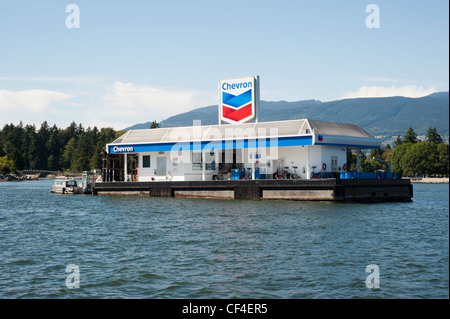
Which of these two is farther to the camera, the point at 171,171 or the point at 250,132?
the point at 171,171

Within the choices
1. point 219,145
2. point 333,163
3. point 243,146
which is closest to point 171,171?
point 219,145

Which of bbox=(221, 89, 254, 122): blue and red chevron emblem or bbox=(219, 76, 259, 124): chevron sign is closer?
bbox=(219, 76, 259, 124): chevron sign

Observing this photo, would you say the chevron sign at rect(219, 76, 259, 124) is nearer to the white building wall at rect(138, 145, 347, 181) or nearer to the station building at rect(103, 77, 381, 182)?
the station building at rect(103, 77, 381, 182)

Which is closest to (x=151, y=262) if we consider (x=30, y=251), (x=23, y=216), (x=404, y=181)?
(x=30, y=251)

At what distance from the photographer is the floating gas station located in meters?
45.2

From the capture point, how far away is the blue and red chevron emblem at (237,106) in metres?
53.9

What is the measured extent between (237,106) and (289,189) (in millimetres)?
13443

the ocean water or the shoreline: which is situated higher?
the shoreline

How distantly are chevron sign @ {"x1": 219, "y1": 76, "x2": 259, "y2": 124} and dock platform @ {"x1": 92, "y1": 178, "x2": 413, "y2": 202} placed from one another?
907 cm

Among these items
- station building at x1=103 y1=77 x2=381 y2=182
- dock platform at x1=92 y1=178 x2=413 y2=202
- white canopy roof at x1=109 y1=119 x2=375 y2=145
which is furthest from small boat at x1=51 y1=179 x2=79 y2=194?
dock platform at x1=92 y1=178 x2=413 y2=202

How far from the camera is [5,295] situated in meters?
15.4

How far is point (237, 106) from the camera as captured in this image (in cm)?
5453

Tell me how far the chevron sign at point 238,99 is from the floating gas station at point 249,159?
0.10 meters

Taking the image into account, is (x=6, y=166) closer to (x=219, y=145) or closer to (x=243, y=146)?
(x=219, y=145)
